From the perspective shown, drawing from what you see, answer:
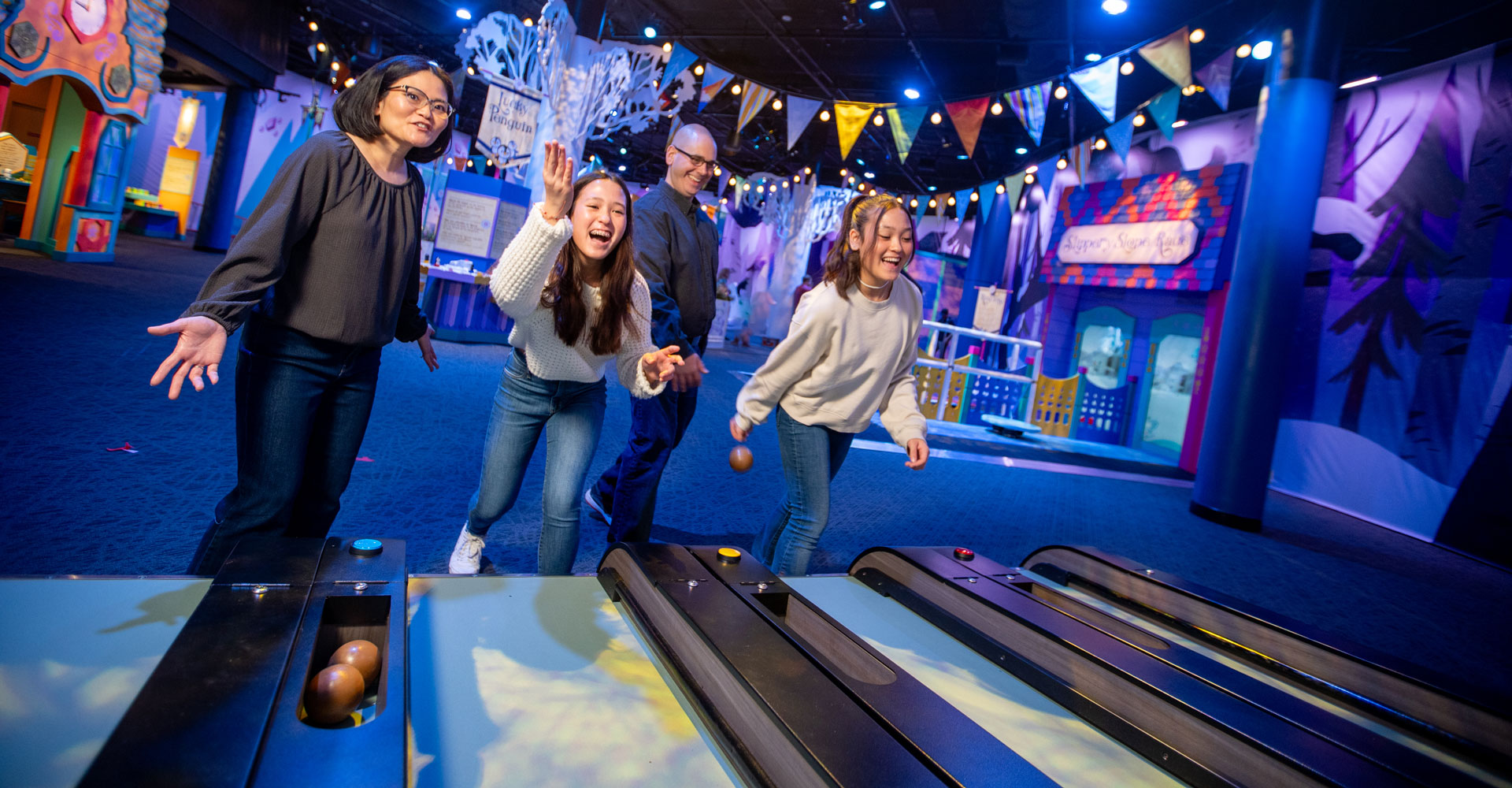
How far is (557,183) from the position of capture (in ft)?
5.87

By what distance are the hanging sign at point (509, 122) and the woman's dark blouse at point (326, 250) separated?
5921mm

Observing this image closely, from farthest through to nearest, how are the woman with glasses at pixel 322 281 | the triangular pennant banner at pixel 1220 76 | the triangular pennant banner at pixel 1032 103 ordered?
the triangular pennant banner at pixel 1032 103, the triangular pennant banner at pixel 1220 76, the woman with glasses at pixel 322 281

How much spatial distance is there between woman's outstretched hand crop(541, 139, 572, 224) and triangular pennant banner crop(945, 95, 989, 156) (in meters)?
7.69

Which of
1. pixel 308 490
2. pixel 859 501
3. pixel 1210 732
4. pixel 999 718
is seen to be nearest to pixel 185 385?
pixel 308 490

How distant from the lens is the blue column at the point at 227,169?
13.2 m

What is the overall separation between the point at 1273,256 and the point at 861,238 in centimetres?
463

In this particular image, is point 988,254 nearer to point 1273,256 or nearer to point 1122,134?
point 1122,134

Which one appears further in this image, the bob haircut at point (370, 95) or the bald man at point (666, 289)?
the bald man at point (666, 289)

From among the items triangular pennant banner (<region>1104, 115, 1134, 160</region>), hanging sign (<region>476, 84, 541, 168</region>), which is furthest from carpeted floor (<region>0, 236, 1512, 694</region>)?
triangular pennant banner (<region>1104, 115, 1134, 160</region>)

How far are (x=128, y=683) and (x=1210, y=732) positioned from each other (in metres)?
1.67

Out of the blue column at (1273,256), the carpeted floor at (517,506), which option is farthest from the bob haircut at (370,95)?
the blue column at (1273,256)

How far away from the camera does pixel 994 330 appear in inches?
413

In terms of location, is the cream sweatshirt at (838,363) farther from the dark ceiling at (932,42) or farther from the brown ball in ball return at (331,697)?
the dark ceiling at (932,42)

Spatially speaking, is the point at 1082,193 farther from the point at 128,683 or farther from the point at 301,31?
the point at 301,31
